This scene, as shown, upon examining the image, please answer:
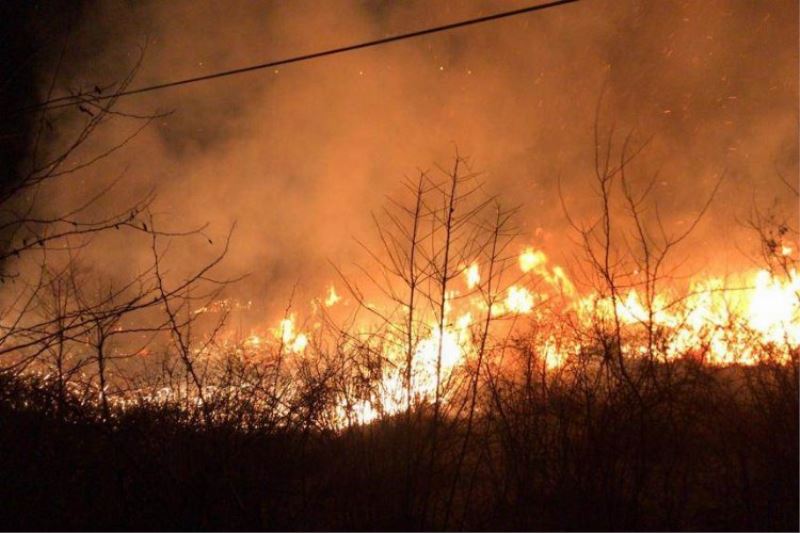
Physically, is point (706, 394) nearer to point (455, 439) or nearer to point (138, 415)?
point (455, 439)

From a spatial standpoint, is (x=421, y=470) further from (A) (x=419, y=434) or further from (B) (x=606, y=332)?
(B) (x=606, y=332)

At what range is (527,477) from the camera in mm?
3943

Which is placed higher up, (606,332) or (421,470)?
(606,332)

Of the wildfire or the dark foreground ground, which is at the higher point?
the wildfire

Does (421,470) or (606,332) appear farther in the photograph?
(606,332)

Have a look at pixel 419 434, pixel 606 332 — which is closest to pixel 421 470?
pixel 419 434

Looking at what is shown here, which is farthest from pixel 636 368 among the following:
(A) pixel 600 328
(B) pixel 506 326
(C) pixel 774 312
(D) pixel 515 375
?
(B) pixel 506 326

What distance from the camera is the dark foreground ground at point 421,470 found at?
356 centimetres

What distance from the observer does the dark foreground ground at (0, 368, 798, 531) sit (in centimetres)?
356

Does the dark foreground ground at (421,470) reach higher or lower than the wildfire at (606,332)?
lower

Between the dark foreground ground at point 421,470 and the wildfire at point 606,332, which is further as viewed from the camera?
the wildfire at point 606,332

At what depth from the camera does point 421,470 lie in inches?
149

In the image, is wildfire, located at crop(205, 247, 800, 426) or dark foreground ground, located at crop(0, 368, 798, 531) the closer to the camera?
dark foreground ground, located at crop(0, 368, 798, 531)

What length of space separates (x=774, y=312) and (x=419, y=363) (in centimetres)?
436
